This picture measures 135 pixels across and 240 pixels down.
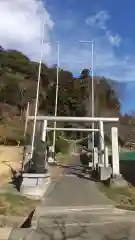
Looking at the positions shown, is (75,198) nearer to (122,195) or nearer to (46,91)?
(122,195)

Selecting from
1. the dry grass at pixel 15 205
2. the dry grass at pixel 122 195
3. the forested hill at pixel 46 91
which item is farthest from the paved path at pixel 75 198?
the forested hill at pixel 46 91

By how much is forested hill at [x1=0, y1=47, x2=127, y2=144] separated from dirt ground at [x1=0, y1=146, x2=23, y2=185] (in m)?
20.3

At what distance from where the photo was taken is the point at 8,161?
952 inches

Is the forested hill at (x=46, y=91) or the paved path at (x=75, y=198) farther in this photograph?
the forested hill at (x=46, y=91)

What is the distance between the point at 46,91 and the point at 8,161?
38.2 metres

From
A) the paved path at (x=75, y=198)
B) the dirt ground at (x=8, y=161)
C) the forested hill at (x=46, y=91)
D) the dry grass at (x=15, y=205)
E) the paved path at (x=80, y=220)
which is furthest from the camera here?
the forested hill at (x=46, y=91)

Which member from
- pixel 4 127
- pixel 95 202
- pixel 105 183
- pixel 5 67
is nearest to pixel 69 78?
pixel 5 67

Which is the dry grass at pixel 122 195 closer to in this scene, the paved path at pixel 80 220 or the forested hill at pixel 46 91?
the paved path at pixel 80 220

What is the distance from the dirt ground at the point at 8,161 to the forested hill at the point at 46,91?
20.3 meters

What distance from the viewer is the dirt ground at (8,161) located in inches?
753

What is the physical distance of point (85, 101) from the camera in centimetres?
6359

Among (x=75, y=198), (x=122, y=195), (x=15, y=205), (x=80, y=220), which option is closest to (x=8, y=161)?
(x=75, y=198)

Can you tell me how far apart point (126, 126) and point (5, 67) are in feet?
109

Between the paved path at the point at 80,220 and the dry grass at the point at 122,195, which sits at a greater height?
the dry grass at the point at 122,195
